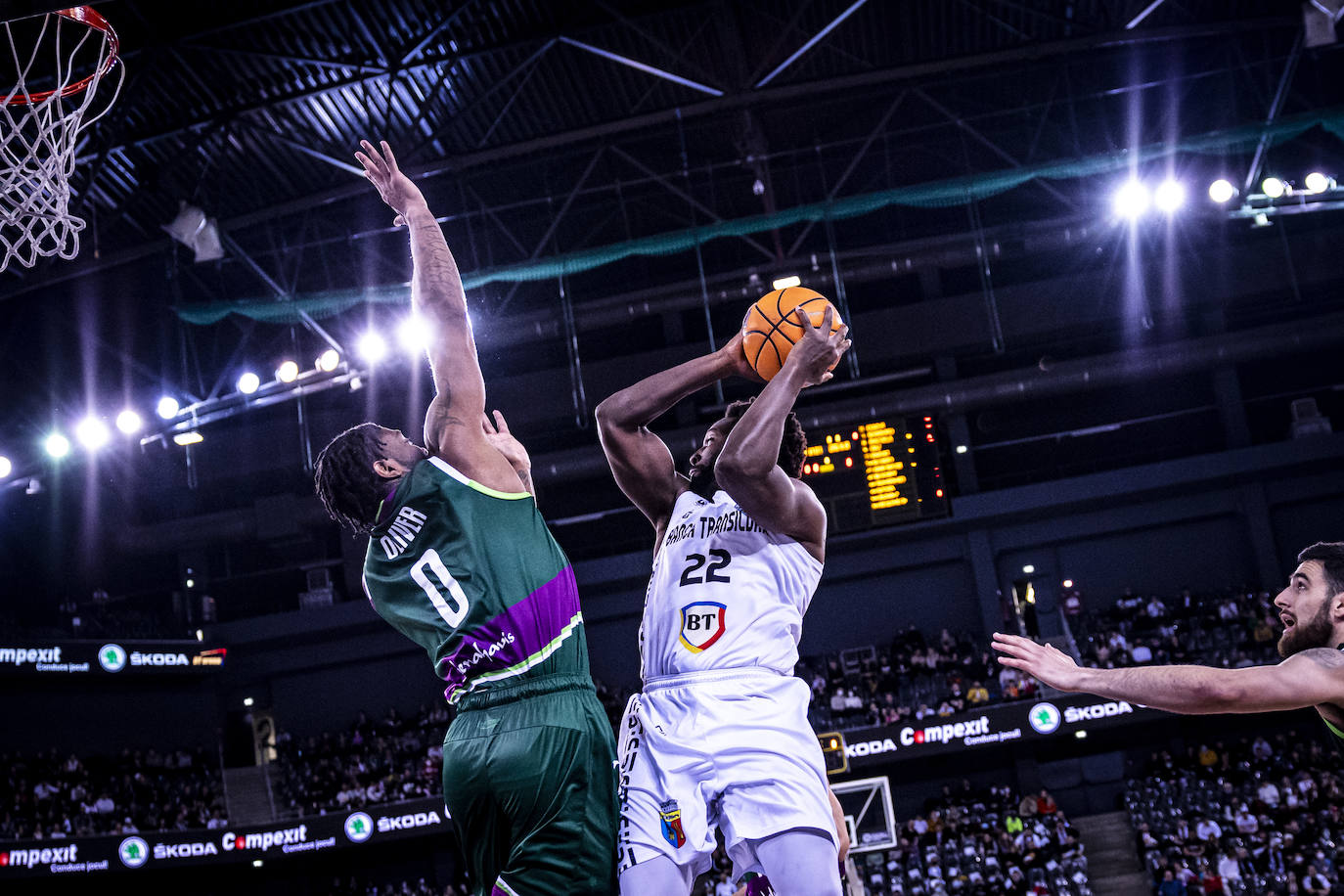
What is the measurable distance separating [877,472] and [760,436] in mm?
15338

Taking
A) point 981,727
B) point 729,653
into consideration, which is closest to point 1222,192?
point 981,727

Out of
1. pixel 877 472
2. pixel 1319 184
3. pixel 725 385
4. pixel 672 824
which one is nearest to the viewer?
pixel 672 824

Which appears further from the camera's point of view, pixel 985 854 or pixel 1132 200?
pixel 985 854

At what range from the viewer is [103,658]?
2262 centimetres

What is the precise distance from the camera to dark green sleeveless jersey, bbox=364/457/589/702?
355 centimetres

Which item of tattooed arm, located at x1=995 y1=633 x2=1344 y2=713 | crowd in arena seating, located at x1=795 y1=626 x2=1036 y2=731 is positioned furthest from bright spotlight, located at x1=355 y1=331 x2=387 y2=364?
tattooed arm, located at x1=995 y1=633 x2=1344 y2=713

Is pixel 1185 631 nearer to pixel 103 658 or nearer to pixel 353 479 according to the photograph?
pixel 103 658

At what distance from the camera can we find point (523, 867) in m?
3.31

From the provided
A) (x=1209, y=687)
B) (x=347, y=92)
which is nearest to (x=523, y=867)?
(x=1209, y=687)

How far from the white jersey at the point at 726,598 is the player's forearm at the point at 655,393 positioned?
0.43 metres

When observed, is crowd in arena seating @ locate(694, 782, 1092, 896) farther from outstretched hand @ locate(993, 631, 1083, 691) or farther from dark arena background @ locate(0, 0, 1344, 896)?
outstretched hand @ locate(993, 631, 1083, 691)

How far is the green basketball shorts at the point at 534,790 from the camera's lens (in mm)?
3344

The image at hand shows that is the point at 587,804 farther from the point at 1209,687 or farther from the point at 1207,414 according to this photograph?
the point at 1207,414

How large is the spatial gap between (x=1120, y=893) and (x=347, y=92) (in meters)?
17.2
